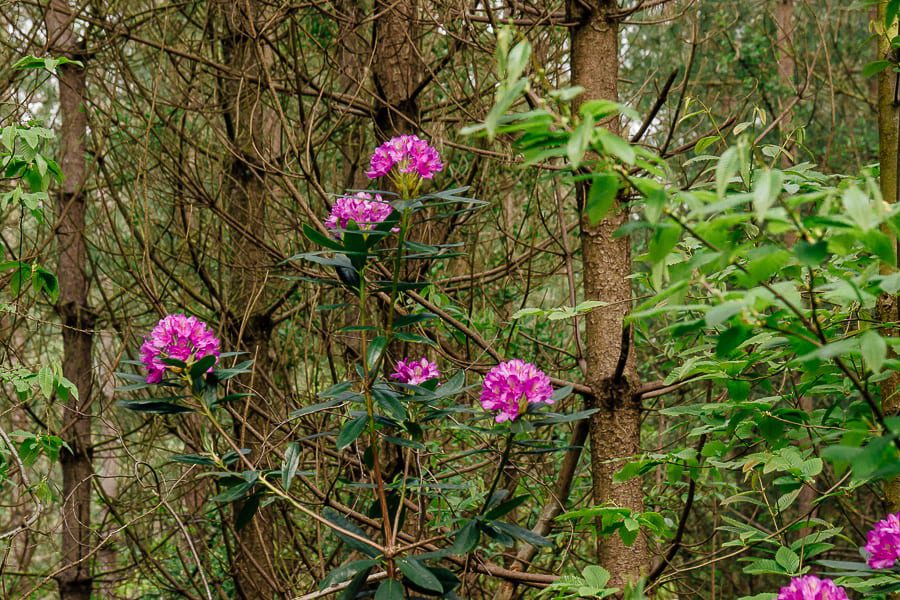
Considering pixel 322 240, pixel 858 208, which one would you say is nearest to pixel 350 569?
pixel 322 240

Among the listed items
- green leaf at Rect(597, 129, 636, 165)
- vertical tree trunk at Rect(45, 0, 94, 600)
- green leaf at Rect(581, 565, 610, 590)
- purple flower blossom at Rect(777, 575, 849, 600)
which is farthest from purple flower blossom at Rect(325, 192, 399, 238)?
vertical tree trunk at Rect(45, 0, 94, 600)

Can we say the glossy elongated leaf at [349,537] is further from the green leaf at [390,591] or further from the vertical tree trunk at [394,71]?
the vertical tree trunk at [394,71]

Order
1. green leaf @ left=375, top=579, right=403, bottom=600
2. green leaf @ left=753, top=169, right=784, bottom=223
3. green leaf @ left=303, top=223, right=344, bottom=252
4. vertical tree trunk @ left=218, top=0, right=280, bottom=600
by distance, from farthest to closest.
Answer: vertical tree trunk @ left=218, top=0, right=280, bottom=600, green leaf @ left=375, top=579, right=403, bottom=600, green leaf @ left=303, top=223, right=344, bottom=252, green leaf @ left=753, top=169, right=784, bottom=223

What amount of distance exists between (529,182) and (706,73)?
4.52 meters

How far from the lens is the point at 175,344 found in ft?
5.75

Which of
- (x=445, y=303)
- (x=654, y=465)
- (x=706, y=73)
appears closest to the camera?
(x=654, y=465)

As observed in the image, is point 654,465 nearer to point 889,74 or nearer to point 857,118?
point 889,74

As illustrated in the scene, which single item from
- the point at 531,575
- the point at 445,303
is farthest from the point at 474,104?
the point at 531,575

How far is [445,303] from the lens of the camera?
2924 mm

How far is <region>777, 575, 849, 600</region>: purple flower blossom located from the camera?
4.42 feet

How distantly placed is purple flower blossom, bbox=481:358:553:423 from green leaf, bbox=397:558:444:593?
370mm

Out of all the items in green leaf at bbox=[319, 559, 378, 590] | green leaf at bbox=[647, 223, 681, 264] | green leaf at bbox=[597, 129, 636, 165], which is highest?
green leaf at bbox=[597, 129, 636, 165]

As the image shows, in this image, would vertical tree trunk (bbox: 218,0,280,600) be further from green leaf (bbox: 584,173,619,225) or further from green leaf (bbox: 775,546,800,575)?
green leaf (bbox: 584,173,619,225)

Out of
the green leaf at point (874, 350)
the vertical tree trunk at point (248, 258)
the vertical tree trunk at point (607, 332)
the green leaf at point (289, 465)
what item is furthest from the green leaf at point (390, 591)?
the vertical tree trunk at point (248, 258)
